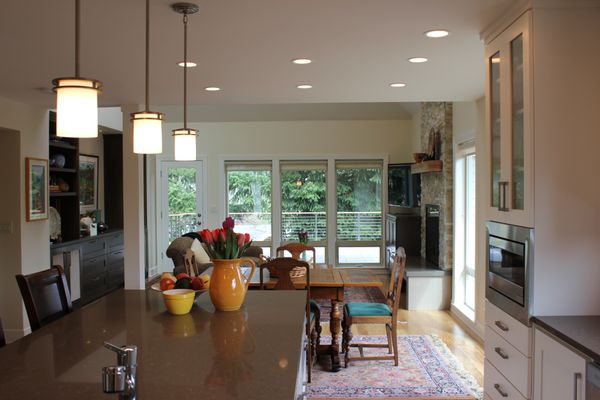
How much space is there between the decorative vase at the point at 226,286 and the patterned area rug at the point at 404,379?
65.4 inches

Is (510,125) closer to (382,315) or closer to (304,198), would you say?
(382,315)

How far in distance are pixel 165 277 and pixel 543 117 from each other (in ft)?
6.39

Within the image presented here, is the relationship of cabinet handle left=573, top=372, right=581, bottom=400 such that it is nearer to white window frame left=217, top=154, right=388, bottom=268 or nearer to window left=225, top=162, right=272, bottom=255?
white window frame left=217, top=154, right=388, bottom=268

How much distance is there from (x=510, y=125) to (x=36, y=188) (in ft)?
16.0

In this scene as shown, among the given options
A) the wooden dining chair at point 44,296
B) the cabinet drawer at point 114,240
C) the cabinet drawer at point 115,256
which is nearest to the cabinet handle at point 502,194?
the wooden dining chair at point 44,296

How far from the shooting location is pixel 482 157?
510 cm

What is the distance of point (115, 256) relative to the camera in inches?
309

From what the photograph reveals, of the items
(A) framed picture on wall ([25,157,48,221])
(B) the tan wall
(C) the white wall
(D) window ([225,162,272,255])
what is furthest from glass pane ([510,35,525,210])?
(D) window ([225,162,272,255])

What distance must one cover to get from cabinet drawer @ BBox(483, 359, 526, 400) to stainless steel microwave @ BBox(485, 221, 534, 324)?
1.20ft

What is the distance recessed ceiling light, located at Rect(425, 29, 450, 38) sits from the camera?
9.69ft

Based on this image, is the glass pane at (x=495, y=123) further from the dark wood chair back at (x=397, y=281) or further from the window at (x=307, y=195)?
the window at (x=307, y=195)

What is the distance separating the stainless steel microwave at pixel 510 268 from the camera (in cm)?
249

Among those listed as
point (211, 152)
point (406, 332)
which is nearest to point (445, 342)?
point (406, 332)

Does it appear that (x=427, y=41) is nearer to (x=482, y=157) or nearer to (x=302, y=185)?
(x=482, y=157)
